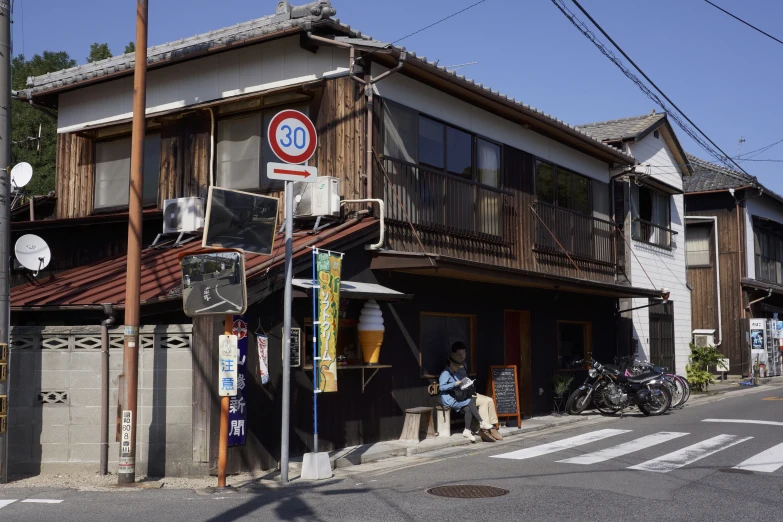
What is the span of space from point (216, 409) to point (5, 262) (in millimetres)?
2951

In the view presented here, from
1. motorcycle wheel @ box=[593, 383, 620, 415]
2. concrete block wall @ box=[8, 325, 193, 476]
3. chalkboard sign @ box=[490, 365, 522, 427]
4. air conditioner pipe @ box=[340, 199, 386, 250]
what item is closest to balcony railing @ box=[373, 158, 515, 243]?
air conditioner pipe @ box=[340, 199, 386, 250]

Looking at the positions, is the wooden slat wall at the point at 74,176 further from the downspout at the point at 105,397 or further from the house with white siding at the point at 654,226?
the house with white siding at the point at 654,226

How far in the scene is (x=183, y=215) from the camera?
13.5 meters

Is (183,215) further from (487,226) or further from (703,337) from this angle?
(703,337)

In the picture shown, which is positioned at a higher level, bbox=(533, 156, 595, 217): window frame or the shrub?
bbox=(533, 156, 595, 217): window frame

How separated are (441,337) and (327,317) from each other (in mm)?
4656

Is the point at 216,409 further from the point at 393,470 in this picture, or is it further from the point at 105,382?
the point at 393,470

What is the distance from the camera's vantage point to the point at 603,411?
17.3m

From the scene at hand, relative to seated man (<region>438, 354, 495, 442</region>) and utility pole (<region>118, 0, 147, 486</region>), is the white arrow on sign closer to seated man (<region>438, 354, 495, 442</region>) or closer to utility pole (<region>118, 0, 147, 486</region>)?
utility pole (<region>118, 0, 147, 486</region>)

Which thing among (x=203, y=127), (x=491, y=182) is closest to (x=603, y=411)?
(x=491, y=182)

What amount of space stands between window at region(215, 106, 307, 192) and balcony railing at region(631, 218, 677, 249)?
11.6 metres

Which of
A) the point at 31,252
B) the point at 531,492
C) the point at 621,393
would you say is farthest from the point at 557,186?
the point at 31,252

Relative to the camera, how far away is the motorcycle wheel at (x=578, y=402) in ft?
56.4

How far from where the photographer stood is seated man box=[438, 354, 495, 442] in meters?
13.6
